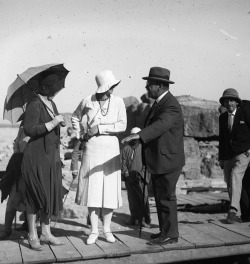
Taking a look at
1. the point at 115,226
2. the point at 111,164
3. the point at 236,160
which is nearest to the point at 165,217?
the point at 111,164

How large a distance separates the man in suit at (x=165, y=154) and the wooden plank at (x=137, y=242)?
124mm

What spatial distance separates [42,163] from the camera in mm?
4531

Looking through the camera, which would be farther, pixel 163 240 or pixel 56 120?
pixel 163 240

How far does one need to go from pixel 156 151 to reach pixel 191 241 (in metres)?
1.10

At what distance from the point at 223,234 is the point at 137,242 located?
1.14 meters

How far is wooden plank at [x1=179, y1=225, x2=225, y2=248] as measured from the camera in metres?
4.85

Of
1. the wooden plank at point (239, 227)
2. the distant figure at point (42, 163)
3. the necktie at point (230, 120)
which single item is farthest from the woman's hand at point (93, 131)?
the necktie at point (230, 120)

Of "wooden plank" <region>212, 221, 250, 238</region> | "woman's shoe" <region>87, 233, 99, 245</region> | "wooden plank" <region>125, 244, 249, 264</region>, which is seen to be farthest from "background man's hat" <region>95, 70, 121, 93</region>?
"wooden plank" <region>212, 221, 250, 238</region>

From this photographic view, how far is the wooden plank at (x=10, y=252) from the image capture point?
4.11 m

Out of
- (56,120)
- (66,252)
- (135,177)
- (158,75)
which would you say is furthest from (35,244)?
(135,177)

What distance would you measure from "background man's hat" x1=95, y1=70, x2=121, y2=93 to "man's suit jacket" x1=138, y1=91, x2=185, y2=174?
57 cm

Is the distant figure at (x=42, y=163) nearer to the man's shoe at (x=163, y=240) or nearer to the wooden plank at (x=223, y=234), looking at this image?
the man's shoe at (x=163, y=240)

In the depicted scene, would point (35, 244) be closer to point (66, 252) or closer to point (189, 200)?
point (66, 252)

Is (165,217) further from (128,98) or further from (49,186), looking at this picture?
(128,98)
